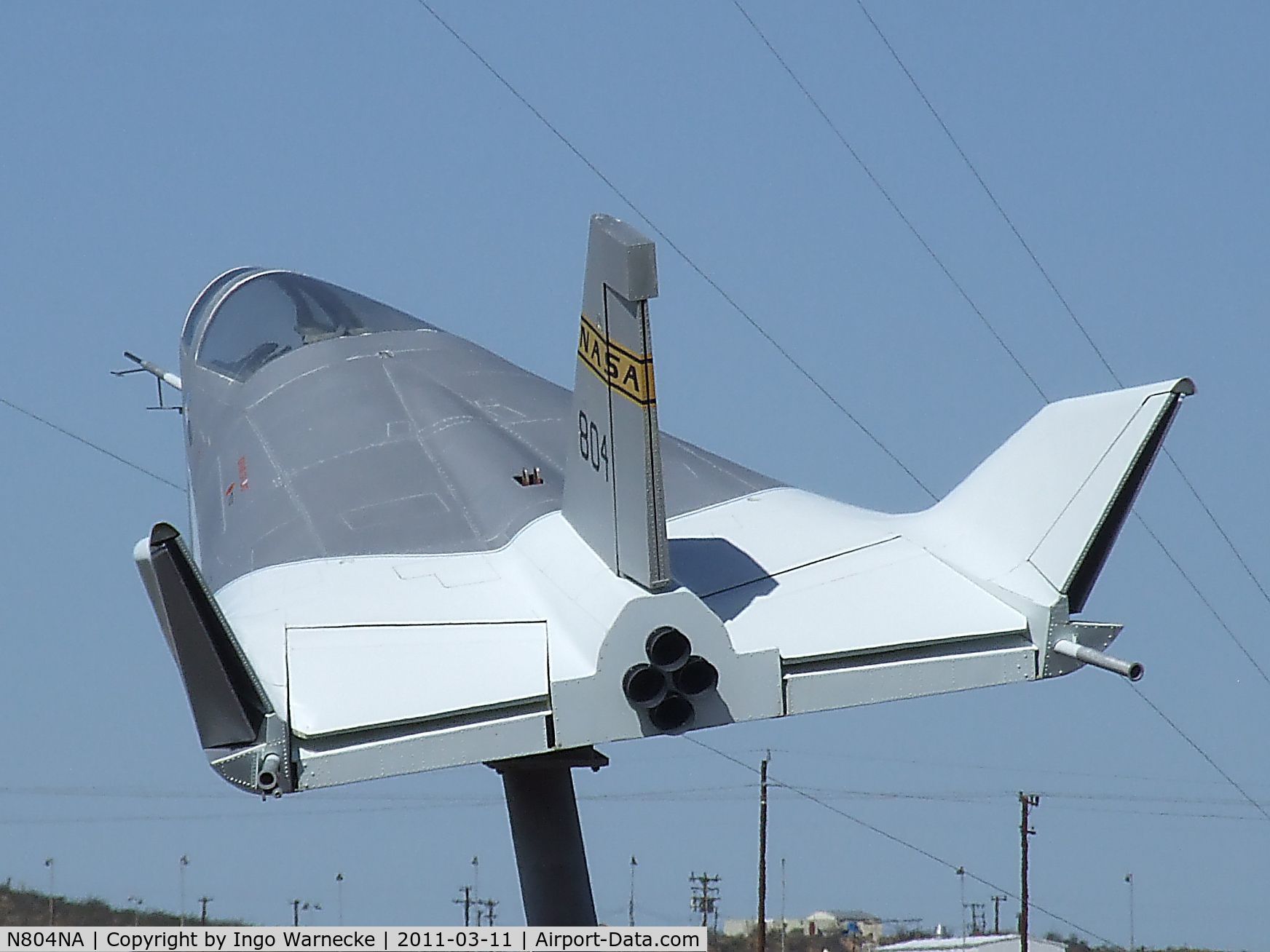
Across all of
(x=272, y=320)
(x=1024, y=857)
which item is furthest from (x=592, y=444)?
(x=1024, y=857)

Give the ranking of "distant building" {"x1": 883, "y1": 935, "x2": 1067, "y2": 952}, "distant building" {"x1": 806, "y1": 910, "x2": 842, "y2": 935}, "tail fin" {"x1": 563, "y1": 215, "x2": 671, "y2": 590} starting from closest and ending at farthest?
"tail fin" {"x1": 563, "y1": 215, "x2": 671, "y2": 590}
"distant building" {"x1": 883, "y1": 935, "x2": 1067, "y2": 952}
"distant building" {"x1": 806, "y1": 910, "x2": 842, "y2": 935}

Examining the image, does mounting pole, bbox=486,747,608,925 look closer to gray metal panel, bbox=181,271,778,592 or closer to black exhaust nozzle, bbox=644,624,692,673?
gray metal panel, bbox=181,271,778,592

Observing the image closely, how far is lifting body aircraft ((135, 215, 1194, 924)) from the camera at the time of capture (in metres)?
11.3

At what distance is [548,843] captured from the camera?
1505 cm

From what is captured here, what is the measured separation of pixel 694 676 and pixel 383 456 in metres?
6.02

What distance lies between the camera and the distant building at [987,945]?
45719 mm

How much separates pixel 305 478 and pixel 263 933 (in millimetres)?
4834

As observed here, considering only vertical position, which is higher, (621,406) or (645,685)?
(621,406)

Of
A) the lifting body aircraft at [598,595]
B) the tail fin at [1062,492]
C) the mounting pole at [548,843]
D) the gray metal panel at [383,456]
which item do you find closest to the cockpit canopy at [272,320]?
the gray metal panel at [383,456]

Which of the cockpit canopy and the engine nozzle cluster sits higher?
the cockpit canopy

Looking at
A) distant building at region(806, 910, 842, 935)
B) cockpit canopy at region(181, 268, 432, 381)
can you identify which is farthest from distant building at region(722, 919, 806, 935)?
cockpit canopy at region(181, 268, 432, 381)

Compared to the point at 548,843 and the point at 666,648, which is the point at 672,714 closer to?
the point at 666,648

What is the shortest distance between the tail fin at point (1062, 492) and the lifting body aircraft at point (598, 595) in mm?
18

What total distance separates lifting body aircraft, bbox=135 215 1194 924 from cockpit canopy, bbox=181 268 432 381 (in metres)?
4.13
